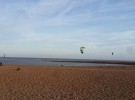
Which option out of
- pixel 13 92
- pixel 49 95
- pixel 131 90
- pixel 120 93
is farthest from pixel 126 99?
pixel 13 92

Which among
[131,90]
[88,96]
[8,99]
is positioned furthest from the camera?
[131,90]

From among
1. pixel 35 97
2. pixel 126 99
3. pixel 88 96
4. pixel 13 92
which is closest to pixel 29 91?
pixel 13 92

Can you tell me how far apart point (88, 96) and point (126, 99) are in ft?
6.44

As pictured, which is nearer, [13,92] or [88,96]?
[88,96]

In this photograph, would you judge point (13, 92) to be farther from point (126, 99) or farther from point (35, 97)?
point (126, 99)

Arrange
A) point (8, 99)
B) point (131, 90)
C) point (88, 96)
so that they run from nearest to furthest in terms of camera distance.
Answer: point (8, 99) < point (88, 96) < point (131, 90)

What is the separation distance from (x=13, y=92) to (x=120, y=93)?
5973 mm

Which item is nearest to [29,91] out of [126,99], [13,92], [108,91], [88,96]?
[13,92]

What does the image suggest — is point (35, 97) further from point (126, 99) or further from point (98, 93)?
point (126, 99)

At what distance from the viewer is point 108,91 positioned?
15555mm

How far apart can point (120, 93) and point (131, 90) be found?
1277mm

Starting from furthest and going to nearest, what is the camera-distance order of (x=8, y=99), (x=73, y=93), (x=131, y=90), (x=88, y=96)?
1. (x=131, y=90)
2. (x=73, y=93)
3. (x=88, y=96)
4. (x=8, y=99)

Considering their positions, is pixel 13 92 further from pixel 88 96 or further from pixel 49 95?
pixel 88 96

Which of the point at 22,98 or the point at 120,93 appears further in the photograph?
the point at 120,93
